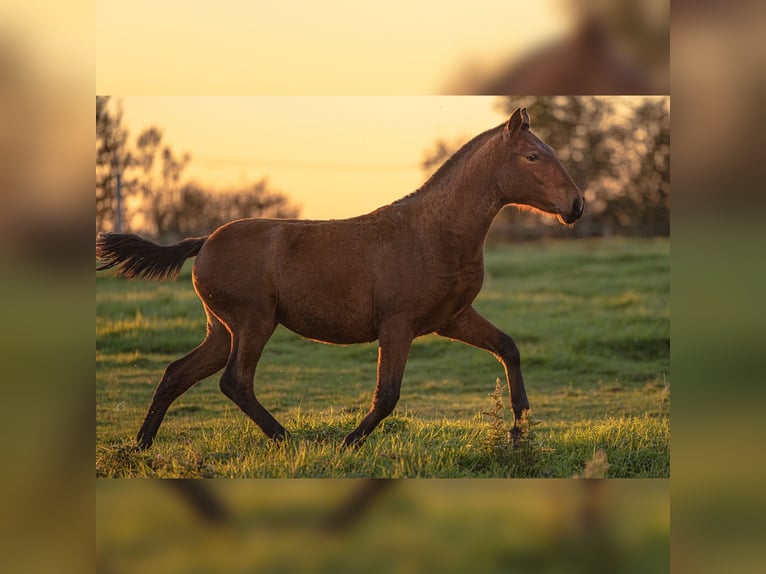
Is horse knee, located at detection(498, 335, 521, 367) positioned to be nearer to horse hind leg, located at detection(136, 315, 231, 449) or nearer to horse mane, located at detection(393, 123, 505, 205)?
horse mane, located at detection(393, 123, 505, 205)

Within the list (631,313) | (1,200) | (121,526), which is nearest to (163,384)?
(121,526)

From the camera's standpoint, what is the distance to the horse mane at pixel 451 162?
5.95 m

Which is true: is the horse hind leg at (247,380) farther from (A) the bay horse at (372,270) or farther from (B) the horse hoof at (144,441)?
(B) the horse hoof at (144,441)

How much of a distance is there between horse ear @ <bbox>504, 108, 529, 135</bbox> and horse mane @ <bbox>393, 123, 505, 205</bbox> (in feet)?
0.68

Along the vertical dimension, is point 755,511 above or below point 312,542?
above

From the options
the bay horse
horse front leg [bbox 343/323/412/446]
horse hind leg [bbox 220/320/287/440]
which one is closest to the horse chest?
the bay horse

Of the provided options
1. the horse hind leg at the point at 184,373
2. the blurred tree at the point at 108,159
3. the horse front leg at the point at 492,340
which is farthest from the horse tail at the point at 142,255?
the blurred tree at the point at 108,159

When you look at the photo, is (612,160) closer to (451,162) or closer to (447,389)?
(447,389)

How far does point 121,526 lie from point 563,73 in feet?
12.3

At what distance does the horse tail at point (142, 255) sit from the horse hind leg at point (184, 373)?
552 mm

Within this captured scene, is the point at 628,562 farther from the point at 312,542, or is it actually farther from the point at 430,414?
the point at 430,414

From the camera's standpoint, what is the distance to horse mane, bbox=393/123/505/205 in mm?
5953

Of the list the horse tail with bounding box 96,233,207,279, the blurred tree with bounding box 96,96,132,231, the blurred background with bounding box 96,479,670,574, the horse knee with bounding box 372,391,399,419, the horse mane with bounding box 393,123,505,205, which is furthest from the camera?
the blurred tree with bounding box 96,96,132,231

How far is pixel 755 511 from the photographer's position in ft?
11.2
